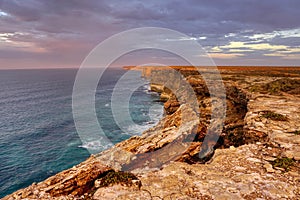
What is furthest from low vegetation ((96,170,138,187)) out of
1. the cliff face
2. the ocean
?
the ocean

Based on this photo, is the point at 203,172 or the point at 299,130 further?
the point at 299,130

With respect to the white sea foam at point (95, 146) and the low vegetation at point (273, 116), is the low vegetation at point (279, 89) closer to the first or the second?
the low vegetation at point (273, 116)

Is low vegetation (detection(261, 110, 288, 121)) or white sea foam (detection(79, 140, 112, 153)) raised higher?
low vegetation (detection(261, 110, 288, 121))

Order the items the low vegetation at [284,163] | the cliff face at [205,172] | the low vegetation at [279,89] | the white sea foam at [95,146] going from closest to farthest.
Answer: the cliff face at [205,172] → the low vegetation at [284,163] → the low vegetation at [279,89] → the white sea foam at [95,146]

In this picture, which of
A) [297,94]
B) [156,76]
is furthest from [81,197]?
[156,76]

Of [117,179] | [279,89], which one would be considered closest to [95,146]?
[117,179]

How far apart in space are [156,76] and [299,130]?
97123 mm

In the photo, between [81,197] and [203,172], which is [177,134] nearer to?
[203,172]

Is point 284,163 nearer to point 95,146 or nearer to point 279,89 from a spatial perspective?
point 279,89

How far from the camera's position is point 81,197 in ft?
27.4

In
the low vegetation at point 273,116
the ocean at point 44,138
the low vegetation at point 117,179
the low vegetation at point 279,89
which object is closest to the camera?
the low vegetation at point 117,179

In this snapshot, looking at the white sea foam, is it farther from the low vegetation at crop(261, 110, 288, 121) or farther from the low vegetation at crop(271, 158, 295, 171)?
the low vegetation at crop(271, 158, 295, 171)

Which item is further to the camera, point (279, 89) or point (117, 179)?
point (279, 89)

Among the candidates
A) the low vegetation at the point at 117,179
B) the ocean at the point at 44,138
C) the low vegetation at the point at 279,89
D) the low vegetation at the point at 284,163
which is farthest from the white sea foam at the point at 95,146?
the low vegetation at the point at 284,163
